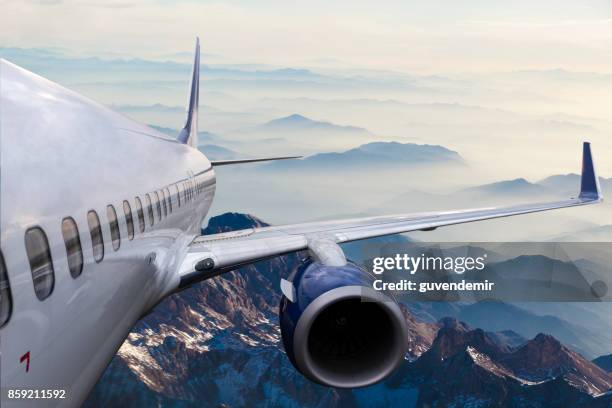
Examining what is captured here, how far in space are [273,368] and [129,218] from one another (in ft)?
323

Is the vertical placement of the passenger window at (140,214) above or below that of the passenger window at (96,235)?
below

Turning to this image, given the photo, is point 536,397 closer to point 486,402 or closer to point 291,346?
point 486,402

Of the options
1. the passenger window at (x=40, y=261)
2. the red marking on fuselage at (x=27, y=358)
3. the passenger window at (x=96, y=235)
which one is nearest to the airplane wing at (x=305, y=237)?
the passenger window at (x=96, y=235)

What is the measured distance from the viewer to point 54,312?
553 centimetres

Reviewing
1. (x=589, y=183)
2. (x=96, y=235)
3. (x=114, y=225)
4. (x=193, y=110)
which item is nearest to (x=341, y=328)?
(x=114, y=225)

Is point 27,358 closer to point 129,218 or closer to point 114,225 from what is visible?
point 114,225

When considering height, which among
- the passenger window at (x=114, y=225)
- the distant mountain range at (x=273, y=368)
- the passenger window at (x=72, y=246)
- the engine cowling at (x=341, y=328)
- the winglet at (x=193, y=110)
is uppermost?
the passenger window at (x=72, y=246)

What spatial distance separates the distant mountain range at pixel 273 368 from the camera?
8712 centimetres

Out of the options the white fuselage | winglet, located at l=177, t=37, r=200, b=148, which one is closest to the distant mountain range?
winglet, located at l=177, t=37, r=200, b=148

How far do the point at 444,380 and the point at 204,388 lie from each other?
35403 mm

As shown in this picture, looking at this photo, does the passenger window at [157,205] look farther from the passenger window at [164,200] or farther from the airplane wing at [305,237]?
the airplane wing at [305,237]

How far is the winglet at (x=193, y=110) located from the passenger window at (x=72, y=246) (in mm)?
16226

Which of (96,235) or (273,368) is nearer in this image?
(96,235)

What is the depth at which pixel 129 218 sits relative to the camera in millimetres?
8594
